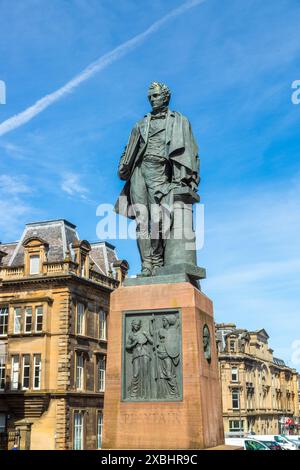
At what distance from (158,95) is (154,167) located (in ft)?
4.22

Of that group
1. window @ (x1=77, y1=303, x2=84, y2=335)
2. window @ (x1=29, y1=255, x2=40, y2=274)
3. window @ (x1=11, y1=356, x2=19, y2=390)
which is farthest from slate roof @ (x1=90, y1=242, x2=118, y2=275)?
window @ (x1=11, y1=356, x2=19, y2=390)

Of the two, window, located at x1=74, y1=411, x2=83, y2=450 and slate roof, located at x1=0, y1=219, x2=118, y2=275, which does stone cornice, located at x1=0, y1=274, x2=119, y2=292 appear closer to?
slate roof, located at x1=0, y1=219, x2=118, y2=275

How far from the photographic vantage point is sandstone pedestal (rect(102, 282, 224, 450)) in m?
8.12

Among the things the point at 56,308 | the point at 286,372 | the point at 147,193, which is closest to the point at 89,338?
the point at 56,308

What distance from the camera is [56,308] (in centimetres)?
4362

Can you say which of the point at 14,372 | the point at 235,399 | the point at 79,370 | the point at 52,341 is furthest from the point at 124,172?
the point at 235,399

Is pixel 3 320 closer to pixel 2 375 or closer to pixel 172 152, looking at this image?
pixel 2 375

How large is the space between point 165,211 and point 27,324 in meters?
35.9

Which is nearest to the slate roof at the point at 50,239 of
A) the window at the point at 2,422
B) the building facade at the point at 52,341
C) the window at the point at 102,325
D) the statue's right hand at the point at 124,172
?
the building facade at the point at 52,341

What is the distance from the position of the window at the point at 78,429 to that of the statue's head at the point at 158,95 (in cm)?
3624

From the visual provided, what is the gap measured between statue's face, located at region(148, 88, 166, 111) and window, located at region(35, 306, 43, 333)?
35050 millimetres

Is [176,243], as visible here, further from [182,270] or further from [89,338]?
[89,338]

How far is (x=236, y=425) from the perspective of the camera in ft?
262

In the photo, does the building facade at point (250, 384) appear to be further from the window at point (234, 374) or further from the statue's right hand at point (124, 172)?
the statue's right hand at point (124, 172)
